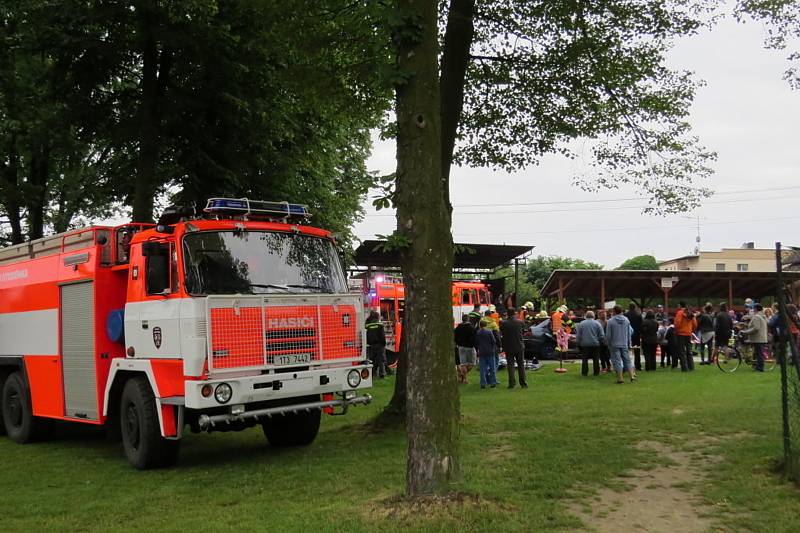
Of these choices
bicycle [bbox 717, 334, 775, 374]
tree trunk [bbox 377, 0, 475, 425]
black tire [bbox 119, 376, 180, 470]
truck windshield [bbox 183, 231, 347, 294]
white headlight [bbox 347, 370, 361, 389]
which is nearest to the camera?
truck windshield [bbox 183, 231, 347, 294]

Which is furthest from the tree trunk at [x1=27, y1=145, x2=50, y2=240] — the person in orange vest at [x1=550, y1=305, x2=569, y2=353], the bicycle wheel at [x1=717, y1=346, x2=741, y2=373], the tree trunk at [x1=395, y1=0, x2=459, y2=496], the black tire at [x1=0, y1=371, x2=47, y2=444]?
the bicycle wheel at [x1=717, y1=346, x2=741, y2=373]

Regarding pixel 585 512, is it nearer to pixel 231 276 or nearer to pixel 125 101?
pixel 231 276

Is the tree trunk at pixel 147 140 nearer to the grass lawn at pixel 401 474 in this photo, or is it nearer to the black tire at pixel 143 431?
the grass lawn at pixel 401 474

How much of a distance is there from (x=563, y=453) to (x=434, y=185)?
3776 millimetres

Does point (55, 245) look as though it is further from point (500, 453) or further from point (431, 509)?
point (431, 509)

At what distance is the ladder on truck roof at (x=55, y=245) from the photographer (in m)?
9.75

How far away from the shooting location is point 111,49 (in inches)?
595

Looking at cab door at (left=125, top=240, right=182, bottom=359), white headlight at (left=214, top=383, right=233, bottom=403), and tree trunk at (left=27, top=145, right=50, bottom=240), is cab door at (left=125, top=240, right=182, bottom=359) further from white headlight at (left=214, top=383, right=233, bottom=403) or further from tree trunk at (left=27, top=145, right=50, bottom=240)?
tree trunk at (left=27, top=145, right=50, bottom=240)

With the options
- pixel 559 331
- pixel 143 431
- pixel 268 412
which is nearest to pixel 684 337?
pixel 559 331

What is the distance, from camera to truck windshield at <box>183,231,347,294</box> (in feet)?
27.5

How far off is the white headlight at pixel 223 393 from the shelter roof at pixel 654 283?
25.2m

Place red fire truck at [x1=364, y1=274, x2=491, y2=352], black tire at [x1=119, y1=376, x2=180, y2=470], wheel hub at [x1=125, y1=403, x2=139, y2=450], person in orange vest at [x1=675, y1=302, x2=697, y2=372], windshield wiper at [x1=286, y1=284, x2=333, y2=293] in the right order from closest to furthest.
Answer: black tire at [x1=119, y1=376, x2=180, y2=470] → wheel hub at [x1=125, y1=403, x2=139, y2=450] → windshield wiper at [x1=286, y1=284, x2=333, y2=293] → person in orange vest at [x1=675, y1=302, x2=697, y2=372] → red fire truck at [x1=364, y1=274, x2=491, y2=352]

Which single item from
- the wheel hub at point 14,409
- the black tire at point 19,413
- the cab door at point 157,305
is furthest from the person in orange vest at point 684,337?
the wheel hub at point 14,409

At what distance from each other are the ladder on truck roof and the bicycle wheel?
15.4 meters
